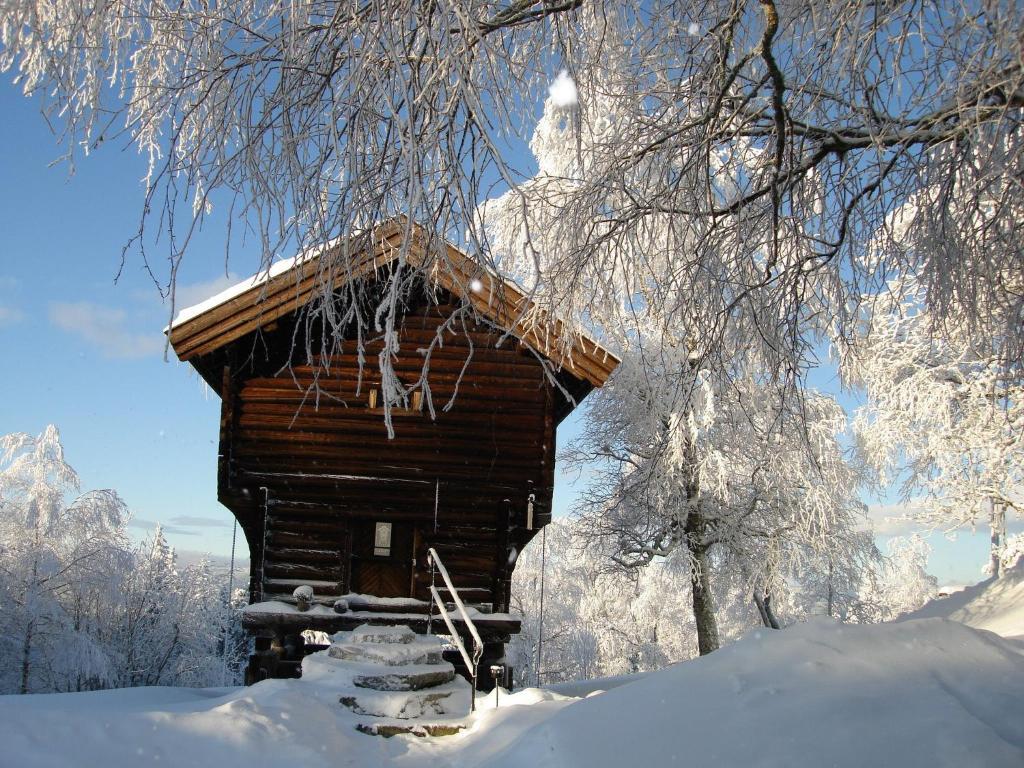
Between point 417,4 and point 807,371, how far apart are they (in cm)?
324

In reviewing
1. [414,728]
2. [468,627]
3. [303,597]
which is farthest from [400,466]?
[414,728]

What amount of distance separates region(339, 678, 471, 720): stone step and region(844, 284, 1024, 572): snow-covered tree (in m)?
9.80

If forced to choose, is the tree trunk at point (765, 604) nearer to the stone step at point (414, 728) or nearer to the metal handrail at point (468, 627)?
the metal handrail at point (468, 627)

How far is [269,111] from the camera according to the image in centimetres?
318

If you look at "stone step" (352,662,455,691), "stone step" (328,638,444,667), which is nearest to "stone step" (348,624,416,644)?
"stone step" (328,638,444,667)

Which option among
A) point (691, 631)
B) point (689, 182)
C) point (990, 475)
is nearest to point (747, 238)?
point (689, 182)

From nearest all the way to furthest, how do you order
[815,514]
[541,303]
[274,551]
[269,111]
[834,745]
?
[834,745], [269,111], [541,303], [274,551], [815,514]

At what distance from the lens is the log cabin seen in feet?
30.6

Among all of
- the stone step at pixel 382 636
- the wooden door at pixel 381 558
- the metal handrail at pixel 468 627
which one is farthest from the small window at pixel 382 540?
the stone step at pixel 382 636

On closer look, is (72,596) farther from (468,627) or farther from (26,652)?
(468,627)

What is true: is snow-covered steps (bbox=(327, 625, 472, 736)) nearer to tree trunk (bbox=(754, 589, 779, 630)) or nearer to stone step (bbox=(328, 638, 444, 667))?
stone step (bbox=(328, 638, 444, 667))

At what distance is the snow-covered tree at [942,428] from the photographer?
1394 centimetres

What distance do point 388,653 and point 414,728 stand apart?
125 centimetres

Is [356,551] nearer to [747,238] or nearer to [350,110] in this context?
[747,238]
